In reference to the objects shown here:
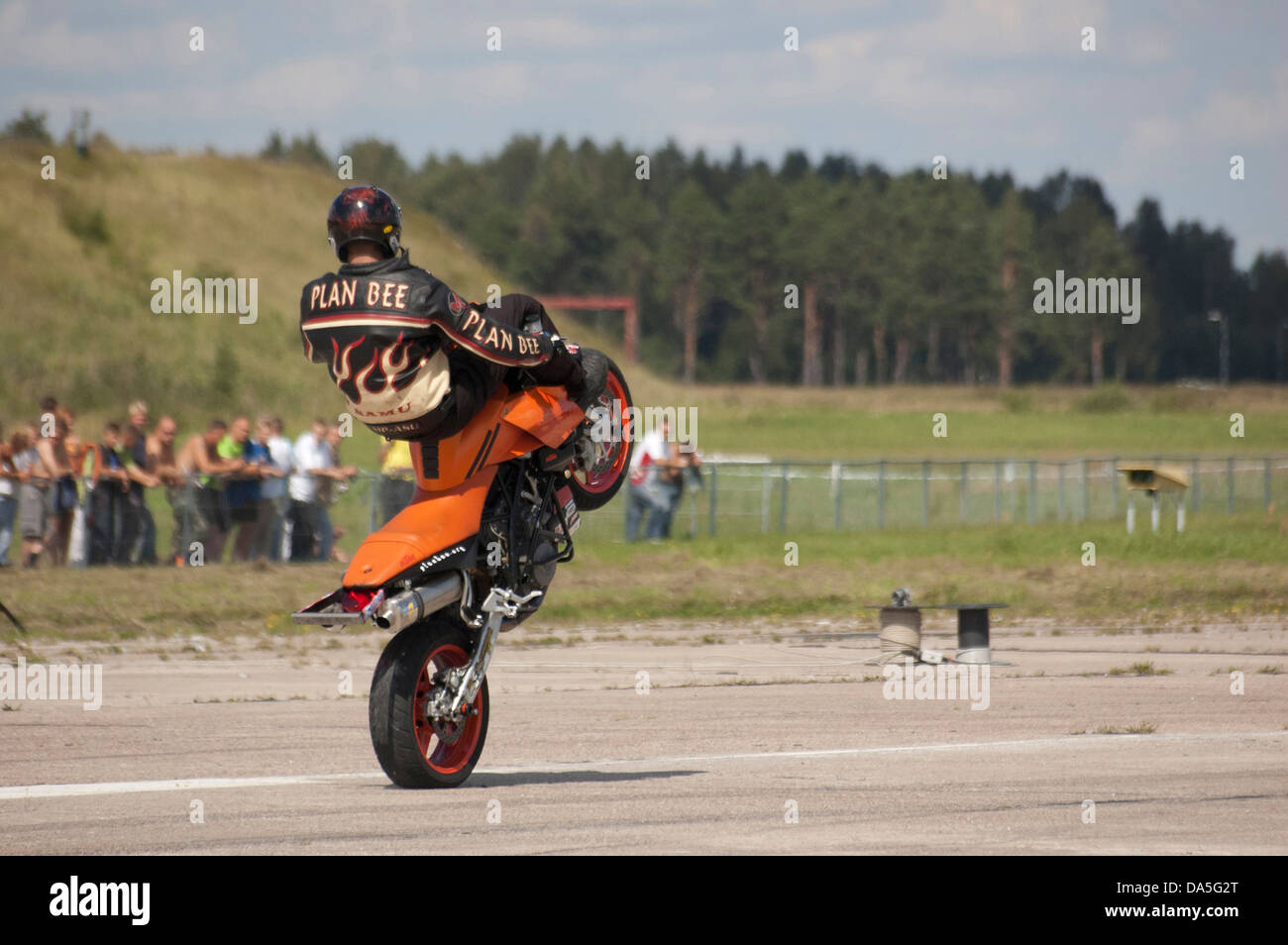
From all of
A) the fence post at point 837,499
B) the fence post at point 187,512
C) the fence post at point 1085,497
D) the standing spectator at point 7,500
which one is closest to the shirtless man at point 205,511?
the fence post at point 187,512

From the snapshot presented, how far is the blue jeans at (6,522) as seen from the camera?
67.3 ft

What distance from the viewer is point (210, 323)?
55531 millimetres

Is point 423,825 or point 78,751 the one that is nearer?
point 423,825

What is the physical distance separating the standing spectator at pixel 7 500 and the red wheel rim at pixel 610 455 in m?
12.6

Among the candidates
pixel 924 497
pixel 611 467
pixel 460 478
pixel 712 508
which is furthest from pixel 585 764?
pixel 924 497

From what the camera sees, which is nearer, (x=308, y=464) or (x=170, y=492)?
(x=170, y=492)

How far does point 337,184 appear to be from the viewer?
221ft

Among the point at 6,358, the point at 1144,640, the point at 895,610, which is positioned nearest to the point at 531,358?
the point at 895,610

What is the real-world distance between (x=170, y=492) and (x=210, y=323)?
35050 millimetres

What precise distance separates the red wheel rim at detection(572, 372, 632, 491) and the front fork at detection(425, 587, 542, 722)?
41.9 inches

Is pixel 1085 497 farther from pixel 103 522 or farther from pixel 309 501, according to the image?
pixel 103 522
